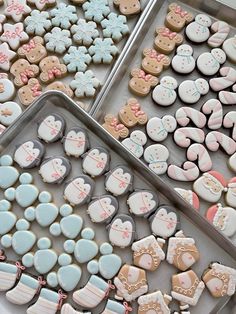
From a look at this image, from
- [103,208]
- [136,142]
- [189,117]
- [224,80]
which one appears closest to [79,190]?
[103,208]

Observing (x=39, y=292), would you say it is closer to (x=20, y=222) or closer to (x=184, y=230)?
(x=20, y=222)

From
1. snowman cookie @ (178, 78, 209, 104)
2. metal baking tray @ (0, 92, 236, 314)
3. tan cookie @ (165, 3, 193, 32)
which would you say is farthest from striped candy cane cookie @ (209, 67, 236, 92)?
metal baking tray @ (0, 92, 236, 314)

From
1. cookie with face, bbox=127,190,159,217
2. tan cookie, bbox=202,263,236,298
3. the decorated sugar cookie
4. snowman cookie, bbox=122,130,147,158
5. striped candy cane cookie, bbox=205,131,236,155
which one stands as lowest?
the decorated sugar cookie

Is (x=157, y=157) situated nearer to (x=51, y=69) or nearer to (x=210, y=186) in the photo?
(x=210, y=186)

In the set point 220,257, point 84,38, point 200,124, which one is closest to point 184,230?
point 220,257

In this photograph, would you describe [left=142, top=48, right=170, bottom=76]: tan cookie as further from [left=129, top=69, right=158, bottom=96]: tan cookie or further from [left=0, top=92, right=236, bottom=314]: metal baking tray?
[left=0, top=92, right=236, bottom=314]: metal baking tray
